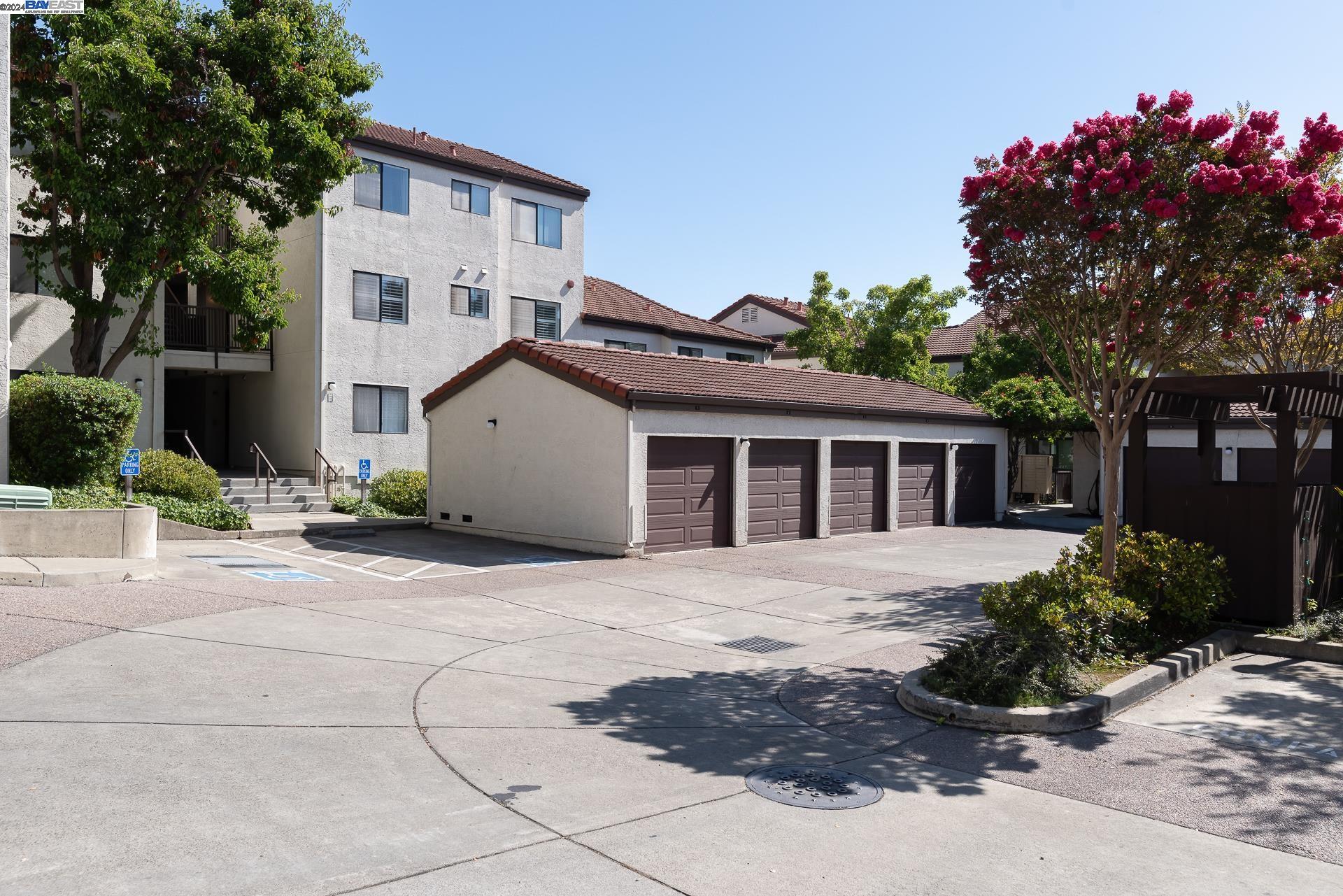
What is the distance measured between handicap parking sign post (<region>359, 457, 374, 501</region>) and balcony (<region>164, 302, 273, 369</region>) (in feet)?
13.9

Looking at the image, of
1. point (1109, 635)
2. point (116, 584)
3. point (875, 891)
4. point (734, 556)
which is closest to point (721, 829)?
point (875, 891)

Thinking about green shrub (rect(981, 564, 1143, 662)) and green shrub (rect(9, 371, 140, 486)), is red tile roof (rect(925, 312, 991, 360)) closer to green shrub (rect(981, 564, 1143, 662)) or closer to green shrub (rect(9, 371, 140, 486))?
green shrub (rect(9, 371, 140, 486))

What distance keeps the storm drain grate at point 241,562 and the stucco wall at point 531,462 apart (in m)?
5.44

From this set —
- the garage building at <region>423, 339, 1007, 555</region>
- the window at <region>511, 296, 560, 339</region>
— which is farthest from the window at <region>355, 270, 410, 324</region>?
the garage building at <region>423, 339, 1007, 555</region>

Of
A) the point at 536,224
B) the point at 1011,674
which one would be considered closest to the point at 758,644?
the point at 1011,674

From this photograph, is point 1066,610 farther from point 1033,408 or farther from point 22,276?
point 22,276

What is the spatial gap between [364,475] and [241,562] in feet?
27.1

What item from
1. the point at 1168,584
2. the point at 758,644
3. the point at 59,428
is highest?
the point at 59,428

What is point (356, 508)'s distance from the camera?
23.4m

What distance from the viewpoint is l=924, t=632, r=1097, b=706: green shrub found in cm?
736

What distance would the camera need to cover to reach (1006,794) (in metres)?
5.82

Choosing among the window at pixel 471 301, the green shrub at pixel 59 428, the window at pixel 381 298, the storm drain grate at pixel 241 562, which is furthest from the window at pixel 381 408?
the storm drain grate at pixel 241 562

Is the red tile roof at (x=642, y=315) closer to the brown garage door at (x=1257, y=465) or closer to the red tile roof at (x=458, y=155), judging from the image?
the red tile roof at (x=458, y=155)

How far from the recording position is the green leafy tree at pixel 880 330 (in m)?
35.7
